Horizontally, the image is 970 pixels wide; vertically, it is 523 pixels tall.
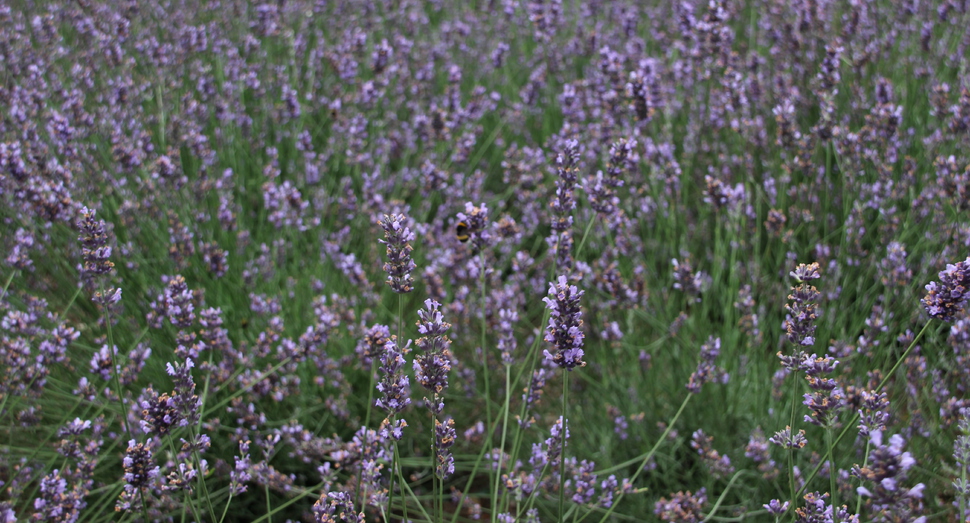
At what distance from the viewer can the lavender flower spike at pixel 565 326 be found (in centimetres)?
133

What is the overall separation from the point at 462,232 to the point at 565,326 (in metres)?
1.32

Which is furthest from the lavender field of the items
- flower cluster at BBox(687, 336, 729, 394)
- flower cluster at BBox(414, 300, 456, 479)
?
flower cluster at BBox(687, 336, 729, 394)

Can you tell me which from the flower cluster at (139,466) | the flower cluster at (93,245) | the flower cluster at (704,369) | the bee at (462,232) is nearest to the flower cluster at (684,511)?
the flower cluster at (704,369)

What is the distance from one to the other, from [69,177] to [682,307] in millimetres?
2517

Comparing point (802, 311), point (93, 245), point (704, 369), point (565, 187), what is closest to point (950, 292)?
point (802, 311)

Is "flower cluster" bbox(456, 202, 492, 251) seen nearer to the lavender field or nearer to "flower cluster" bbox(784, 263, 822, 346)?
the lavender field

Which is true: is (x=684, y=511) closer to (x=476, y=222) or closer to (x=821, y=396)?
(x=821, y=396)

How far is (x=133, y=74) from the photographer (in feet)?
13.7

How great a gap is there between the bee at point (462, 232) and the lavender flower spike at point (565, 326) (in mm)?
795

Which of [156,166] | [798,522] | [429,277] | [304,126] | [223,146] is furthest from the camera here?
[304,126]

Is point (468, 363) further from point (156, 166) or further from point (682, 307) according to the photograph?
point (156, 166)

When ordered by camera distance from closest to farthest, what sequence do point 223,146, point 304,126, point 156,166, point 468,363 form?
point 156,166 → point 468,363 → point 223,146 → point 304,126

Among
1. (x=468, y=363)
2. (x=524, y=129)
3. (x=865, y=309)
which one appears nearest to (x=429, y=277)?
(x=468, y=363)

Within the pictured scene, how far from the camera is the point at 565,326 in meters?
1.33
